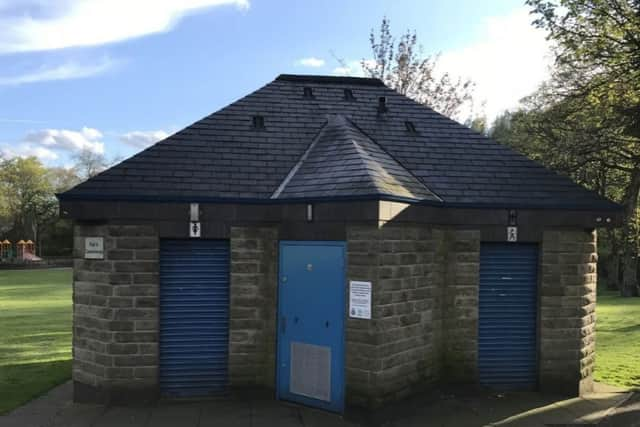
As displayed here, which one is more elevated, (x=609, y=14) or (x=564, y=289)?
→ (x=609, y=14)

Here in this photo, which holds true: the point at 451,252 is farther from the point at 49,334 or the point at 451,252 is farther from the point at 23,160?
the point at 23,160

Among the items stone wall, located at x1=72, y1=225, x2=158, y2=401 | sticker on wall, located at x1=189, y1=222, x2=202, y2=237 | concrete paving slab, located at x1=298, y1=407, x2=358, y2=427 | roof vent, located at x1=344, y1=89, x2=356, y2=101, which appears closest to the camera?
concrete paving slab, located at x1=298, y1=407, x2=358, y2=427

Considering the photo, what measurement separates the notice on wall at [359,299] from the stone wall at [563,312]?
3342mm

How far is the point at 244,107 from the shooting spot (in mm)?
10805

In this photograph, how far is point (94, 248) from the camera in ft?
27.1

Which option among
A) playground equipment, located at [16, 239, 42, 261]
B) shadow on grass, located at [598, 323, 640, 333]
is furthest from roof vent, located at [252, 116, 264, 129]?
playground equipment, located at [16, 239, 42, 261]

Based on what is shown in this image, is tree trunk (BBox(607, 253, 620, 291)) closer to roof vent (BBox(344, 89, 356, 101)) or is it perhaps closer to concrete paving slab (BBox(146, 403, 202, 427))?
roof vent (BBox(344, 89, 356, 101))

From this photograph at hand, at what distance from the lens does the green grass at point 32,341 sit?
9.76 meters

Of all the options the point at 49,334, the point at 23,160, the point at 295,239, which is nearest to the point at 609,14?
the point at 295,239

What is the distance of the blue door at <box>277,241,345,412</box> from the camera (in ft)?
25.5

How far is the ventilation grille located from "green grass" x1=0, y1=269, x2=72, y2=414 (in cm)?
437

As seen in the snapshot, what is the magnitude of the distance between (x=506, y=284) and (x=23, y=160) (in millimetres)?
63673

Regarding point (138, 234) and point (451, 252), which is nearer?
point (138, 234)

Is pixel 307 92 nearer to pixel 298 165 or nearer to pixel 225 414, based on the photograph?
pixel 298 165
